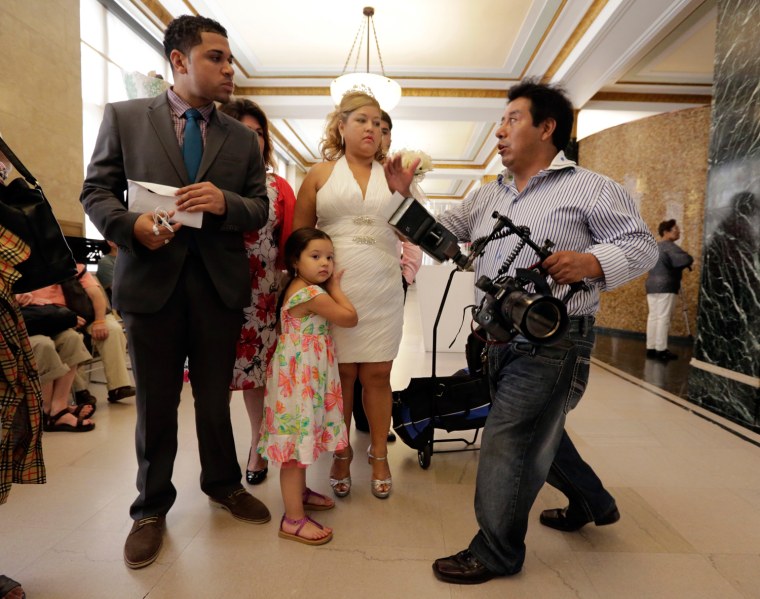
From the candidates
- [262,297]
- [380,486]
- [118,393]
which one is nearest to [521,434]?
[380,486]

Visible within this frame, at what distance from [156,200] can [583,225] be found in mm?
1305

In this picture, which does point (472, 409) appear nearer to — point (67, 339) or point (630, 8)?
point (67, 339)

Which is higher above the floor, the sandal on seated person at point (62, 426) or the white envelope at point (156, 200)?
the white envelope at point (156, 200)

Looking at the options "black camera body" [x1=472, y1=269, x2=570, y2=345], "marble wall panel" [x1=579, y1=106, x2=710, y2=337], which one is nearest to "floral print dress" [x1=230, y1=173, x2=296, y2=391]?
"black camera body" [x1=472, y1=269, x2=570, y2=345]

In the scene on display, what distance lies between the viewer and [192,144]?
1659mm

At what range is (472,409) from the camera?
7.88ft

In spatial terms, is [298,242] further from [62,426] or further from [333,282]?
[62,426]

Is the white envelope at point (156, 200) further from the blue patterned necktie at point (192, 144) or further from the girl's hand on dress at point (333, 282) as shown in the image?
the girl's hand on dress at point (333, 282)

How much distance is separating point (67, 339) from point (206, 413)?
5.87 feet

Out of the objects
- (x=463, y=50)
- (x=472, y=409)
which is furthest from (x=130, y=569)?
(x=463, y=50)

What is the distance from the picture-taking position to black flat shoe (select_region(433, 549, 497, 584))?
148 cm

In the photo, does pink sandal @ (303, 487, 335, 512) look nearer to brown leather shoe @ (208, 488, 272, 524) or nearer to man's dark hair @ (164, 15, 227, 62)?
brown leather shoe @ (208, 488, 272, 524)

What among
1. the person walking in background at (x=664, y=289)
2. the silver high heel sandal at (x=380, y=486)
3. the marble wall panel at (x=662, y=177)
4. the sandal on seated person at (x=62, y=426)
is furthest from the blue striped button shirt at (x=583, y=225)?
the marble wall panel at (x=662, y=177)

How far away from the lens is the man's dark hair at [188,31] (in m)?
1.60
